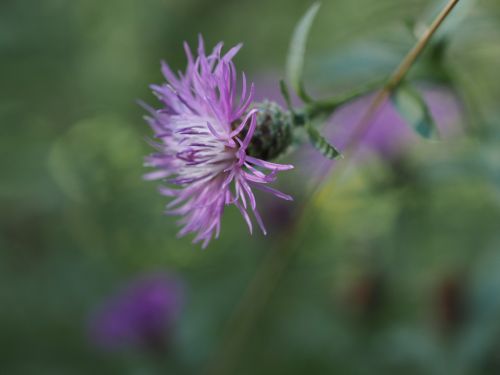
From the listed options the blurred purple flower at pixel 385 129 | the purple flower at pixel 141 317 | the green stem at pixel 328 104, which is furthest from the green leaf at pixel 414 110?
the purple flower at pixel 141 317

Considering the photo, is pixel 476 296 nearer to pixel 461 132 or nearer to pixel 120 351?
pixel 461 132

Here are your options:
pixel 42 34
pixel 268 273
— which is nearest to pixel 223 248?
pixel 268 273

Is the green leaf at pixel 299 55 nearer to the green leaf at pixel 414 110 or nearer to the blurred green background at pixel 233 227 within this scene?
the green leaf at pixel 414 110

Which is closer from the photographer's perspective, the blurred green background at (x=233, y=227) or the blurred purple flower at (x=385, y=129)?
the blurred green background at (x=233, y=227)

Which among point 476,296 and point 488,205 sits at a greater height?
point 488,205

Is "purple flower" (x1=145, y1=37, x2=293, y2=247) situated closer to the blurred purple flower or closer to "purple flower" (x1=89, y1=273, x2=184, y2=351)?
the blurred purple flower
